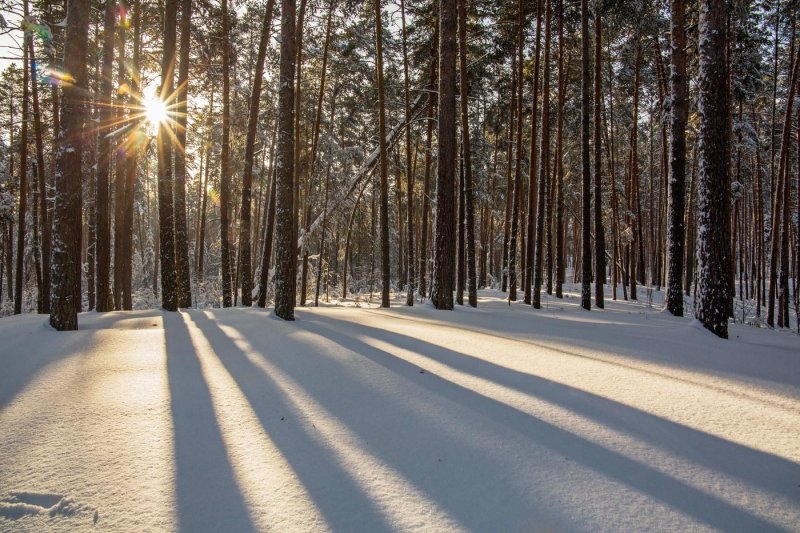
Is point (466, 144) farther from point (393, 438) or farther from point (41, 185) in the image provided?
point (41, 185)

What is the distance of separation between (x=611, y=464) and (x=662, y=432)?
2.31 ft

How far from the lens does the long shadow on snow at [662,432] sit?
238 cm

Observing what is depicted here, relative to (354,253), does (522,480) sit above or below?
below

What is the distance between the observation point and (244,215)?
11.6 m

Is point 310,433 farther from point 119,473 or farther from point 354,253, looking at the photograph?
point 354,253

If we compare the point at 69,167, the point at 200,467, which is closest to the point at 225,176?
the point at 69,167

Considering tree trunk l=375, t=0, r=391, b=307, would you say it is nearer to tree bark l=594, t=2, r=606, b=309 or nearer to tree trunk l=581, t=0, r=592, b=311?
tree trunk l=581, t=0, r=592, b=311

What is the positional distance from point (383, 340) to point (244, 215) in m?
7.63

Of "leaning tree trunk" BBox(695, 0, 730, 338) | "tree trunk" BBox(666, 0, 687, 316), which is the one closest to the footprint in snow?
"leaning tree trunk" BBox(695, 0, 730, 338)

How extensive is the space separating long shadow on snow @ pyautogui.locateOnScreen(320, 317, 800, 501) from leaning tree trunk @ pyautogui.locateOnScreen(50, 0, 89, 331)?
579cm

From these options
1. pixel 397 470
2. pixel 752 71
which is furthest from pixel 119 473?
pixel 752 71

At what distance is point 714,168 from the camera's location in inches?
255

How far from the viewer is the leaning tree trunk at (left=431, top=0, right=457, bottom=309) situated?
373 inches

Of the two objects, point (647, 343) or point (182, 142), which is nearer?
point (647, 343)
